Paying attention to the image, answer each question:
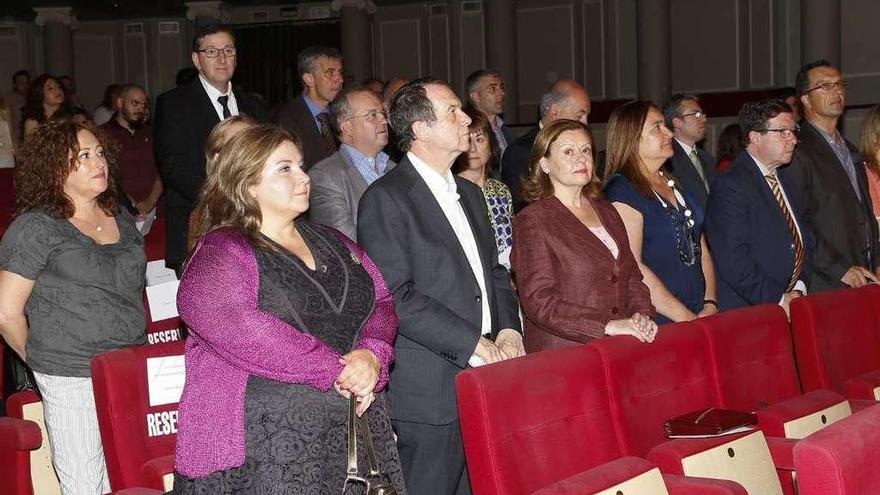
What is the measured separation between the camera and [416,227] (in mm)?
2951

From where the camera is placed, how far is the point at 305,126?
4.78 meters

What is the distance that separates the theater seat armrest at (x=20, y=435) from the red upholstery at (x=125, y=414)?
18.3 inches

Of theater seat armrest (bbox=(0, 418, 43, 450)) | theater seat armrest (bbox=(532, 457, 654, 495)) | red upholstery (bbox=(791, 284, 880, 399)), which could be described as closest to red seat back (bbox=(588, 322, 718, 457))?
theater seat armrest (bbox=(532, 457, 654, 495))

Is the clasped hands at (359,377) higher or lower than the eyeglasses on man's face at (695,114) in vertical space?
lower

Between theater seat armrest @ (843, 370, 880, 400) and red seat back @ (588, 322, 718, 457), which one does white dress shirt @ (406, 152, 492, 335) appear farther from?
theater seat armrest @ (843, 370, 880, 400)

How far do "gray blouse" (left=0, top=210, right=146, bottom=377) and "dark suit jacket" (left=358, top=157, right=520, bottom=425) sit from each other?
2.59 feet

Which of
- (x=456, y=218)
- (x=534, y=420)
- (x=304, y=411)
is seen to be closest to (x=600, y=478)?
(x=534, y=420)

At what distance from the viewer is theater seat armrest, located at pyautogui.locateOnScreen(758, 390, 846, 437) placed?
10.6ft

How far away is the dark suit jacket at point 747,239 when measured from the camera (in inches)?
161

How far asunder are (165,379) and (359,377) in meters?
0.83

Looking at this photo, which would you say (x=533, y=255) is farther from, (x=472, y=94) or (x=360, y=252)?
(x=472, y=94)

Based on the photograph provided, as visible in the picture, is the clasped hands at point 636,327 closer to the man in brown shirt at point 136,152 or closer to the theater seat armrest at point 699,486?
the theater seat armrest at point 699,486

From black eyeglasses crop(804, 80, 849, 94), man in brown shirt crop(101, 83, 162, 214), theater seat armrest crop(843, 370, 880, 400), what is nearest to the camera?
theater seat armrest crop(843, 370, 880, 400)

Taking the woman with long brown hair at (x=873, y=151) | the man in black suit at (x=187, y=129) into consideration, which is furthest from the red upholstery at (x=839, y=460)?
the woman with long brown hair at (x=873, y=151)
